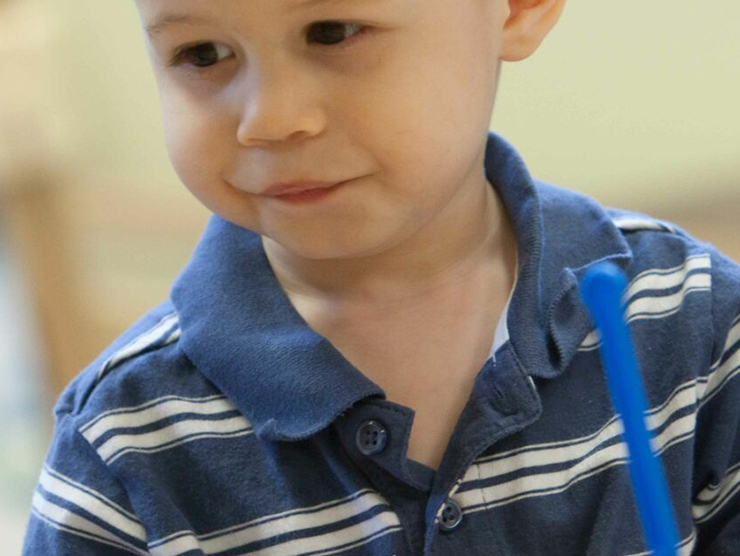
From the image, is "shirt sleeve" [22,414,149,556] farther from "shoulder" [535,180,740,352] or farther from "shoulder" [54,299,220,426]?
"shoulder" [535,180,740,352]

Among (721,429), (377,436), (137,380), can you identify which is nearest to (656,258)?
(721,429)

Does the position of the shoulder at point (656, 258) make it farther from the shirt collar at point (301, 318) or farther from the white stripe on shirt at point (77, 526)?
the white stripe on shirt at point (77, 526)

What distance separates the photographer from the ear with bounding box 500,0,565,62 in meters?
0.76

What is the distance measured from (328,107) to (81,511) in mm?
268

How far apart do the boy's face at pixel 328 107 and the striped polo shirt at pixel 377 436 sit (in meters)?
0.08

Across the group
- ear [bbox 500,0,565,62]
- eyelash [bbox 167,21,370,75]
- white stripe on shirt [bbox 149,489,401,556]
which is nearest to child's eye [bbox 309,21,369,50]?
eyelash [bbox 167,21,370,75]

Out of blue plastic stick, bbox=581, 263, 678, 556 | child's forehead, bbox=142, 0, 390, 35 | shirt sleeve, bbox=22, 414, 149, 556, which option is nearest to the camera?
blue plastic stick, bbox=581, 263, 678, 556

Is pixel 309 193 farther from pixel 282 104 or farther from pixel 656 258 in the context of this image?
pixel 656 258

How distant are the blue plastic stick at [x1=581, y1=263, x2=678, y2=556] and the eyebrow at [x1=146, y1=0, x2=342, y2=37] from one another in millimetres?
241

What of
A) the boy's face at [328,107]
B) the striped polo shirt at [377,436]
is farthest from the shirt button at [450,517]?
the boy's face at [328,107]

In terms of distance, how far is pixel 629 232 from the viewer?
818 mm

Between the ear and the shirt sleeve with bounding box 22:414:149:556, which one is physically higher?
the ear

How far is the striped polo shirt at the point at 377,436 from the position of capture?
71 centimetres

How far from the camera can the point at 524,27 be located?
2.51 feet
